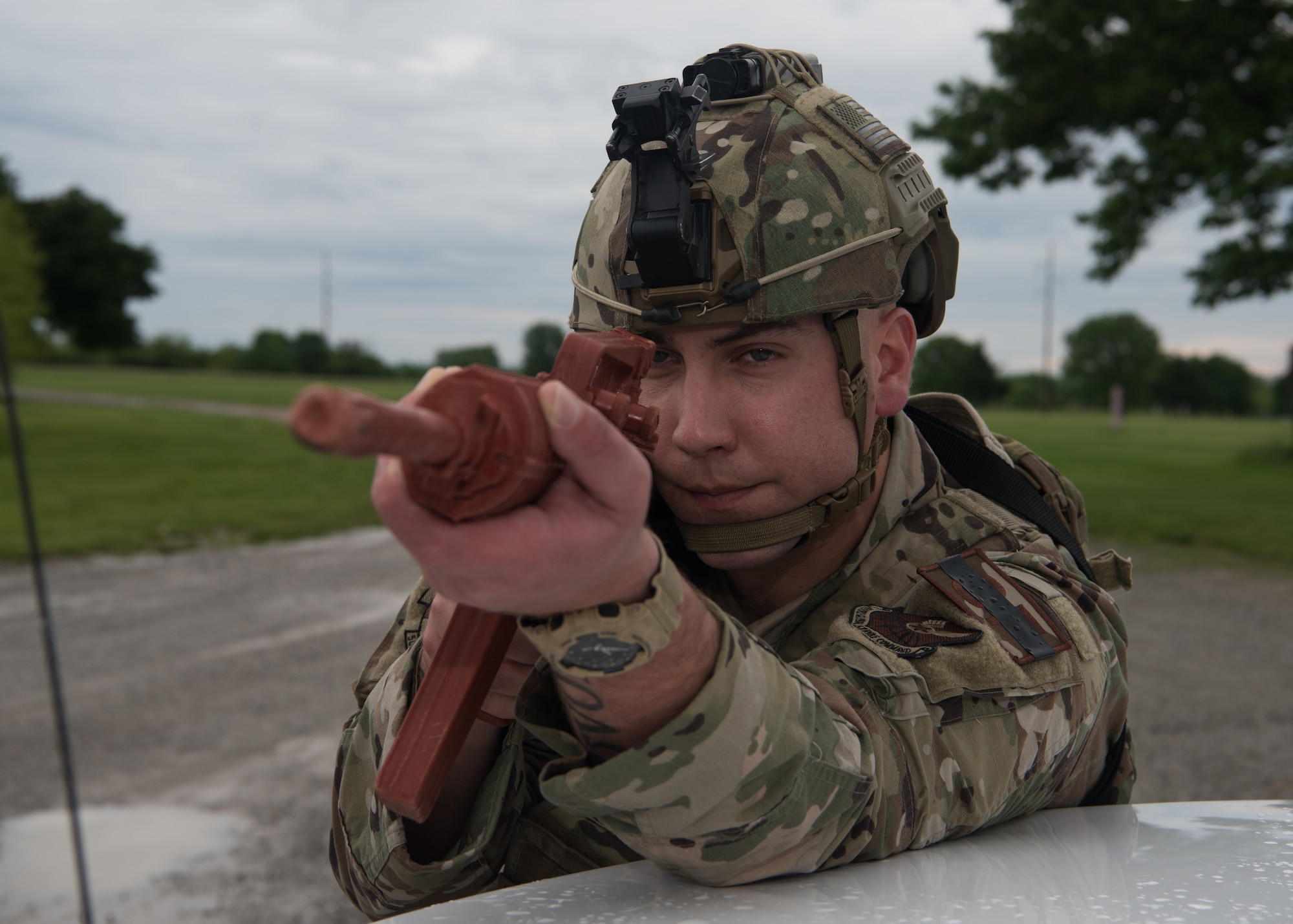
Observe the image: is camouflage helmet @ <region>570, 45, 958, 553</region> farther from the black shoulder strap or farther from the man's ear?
the black shoulder strap

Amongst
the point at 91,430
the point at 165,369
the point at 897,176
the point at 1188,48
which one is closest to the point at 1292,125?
the point at 1188,48

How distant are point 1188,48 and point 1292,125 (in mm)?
1620

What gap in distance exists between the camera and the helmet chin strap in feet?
6.56

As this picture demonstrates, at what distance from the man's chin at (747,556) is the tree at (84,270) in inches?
1851

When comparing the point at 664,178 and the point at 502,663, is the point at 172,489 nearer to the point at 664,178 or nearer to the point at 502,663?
the point at 664,178

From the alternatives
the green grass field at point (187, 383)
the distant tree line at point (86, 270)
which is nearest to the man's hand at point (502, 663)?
the green grass field at point (187, 383)

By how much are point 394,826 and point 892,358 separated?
1255 millimetres

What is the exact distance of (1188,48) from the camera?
13914 mm

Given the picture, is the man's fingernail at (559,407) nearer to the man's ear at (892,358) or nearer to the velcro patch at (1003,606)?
the velcro patch at (1003,606)

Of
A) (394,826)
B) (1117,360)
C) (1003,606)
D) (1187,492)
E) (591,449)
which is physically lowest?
(1187,492)

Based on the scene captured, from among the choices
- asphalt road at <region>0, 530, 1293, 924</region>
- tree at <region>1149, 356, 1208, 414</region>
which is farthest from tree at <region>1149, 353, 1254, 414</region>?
asphalt road at <region>0, 530, 1293, 924</region>

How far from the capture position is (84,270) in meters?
43.7

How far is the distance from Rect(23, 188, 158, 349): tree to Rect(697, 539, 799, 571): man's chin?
154ft

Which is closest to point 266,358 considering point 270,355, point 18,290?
point 270,355
